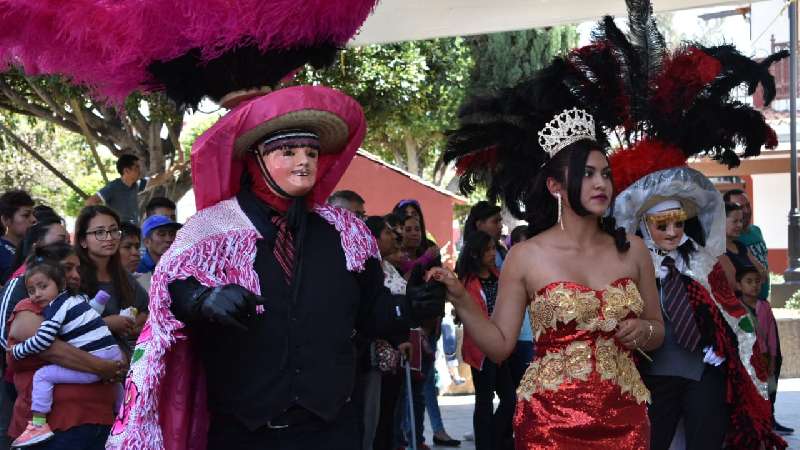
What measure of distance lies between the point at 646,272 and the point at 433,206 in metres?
20.6

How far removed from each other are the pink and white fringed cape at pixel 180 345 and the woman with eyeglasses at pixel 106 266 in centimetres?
197

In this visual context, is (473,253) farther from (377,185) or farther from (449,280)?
(377,185)

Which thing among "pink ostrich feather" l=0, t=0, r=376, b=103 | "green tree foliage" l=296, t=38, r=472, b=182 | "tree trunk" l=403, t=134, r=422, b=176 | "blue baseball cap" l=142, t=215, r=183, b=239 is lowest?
"blue baseball cap" l=142, t=215, r=183, b=239

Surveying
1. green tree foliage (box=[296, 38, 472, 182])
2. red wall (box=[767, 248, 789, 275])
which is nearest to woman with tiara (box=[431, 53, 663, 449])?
green tree foliage (box=[296, 38, 472, 182])

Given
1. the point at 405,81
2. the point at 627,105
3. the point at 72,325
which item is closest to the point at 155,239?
the point at 72,325

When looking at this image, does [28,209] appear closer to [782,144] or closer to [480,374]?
[480,374]

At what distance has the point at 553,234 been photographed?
15.7 feet

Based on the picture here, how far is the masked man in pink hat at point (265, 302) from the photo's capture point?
3660mm

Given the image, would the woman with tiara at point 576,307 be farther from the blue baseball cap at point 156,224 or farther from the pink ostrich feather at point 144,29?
the blue baseball cap at point 156,224

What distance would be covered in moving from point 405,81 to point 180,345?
1535 centimetres

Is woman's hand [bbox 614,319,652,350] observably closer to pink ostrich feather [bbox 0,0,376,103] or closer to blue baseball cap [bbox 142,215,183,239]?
pink ostrich feather [bbox 0,0,376,103]

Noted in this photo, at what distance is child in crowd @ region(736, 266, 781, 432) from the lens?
8.21m

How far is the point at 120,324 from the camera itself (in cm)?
564

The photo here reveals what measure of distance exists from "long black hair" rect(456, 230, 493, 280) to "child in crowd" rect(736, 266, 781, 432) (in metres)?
1.85
